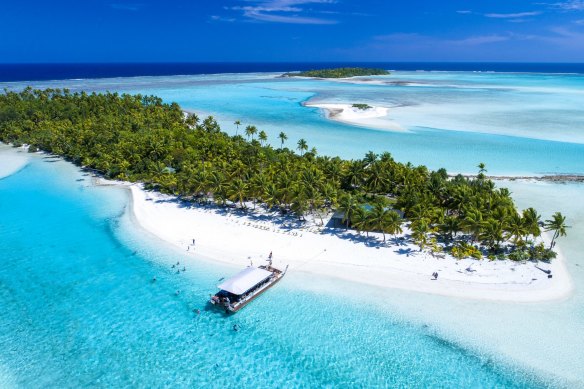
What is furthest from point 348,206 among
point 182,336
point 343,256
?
point 182,336

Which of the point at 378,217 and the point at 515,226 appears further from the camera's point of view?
the point at 378,217

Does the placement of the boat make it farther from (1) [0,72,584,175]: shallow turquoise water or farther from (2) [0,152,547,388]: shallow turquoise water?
(1) [0,72,584,175]: shallow turquoise water

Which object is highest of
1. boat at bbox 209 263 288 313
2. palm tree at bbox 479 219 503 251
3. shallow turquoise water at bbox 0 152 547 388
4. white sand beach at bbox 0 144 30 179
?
palm tree at bbox 479 219 503 251

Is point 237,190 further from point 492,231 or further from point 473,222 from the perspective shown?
point 492,231

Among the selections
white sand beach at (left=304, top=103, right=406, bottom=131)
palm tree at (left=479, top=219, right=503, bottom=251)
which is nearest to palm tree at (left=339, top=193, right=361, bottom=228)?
palm tree at (left=479, top=219, right=503, bottom=251)

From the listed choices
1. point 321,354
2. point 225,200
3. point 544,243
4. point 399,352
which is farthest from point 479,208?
point 225,200

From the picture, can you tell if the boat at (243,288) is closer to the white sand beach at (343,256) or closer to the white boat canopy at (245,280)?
the white boat canopy at (245,280)
